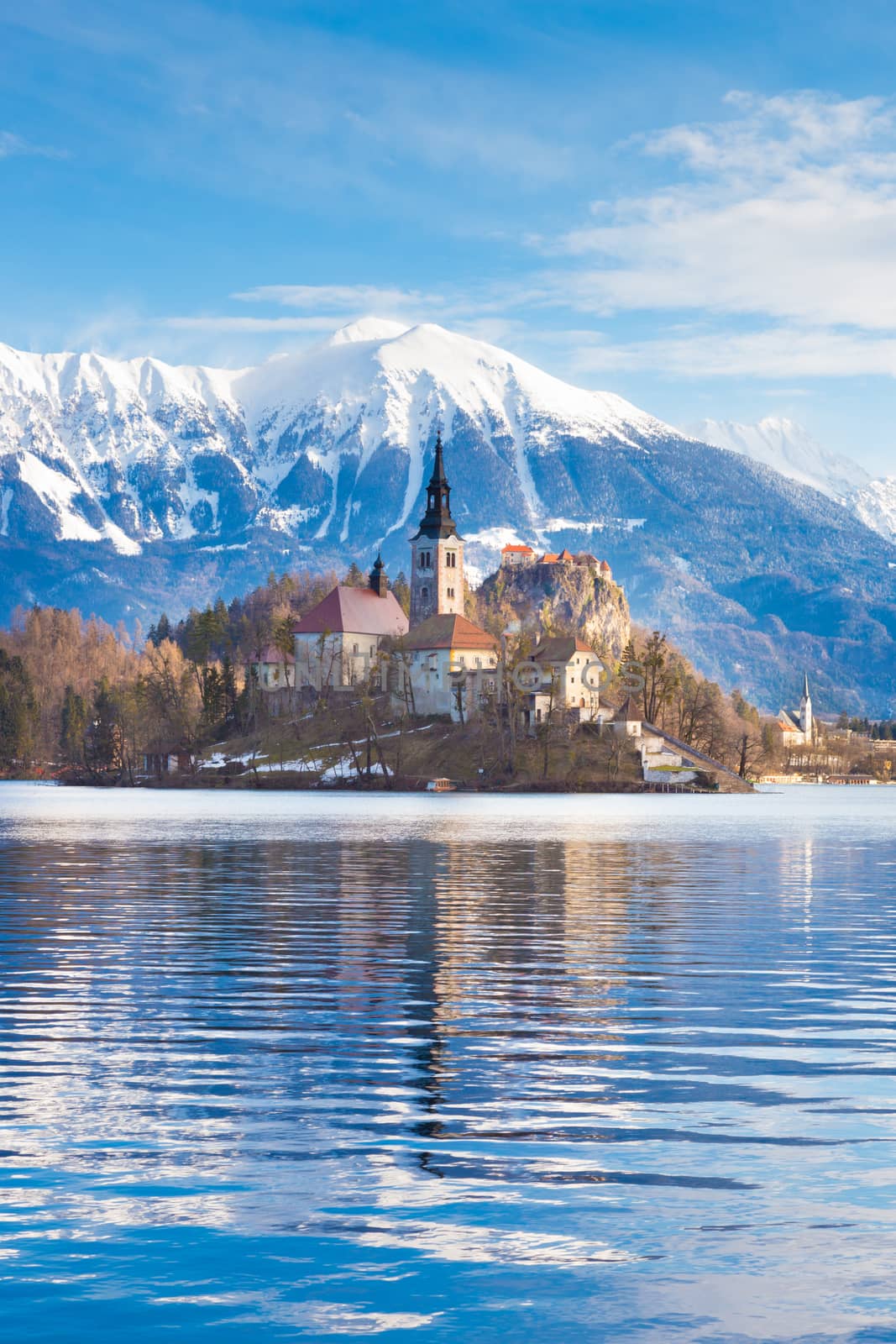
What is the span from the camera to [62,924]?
125 ft

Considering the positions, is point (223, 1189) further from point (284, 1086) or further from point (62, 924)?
point (62, 924)

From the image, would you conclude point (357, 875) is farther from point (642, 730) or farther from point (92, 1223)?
point (642, 730)

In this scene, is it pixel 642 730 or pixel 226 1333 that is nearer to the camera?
pixel 226 1333

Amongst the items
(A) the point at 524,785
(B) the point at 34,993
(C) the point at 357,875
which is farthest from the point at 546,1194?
(A) the point at 524,785

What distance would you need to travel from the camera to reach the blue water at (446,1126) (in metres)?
11.3

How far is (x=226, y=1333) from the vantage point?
35.0 ft

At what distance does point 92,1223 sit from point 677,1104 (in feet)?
23.6

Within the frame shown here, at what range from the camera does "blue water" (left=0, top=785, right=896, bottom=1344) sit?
11.3m

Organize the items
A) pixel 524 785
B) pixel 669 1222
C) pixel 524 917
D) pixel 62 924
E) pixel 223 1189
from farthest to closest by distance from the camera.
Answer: pixel 524 785 → pixel 524 917 → pixel 62 924 → pixel 223 1189 → pixel 669 1222

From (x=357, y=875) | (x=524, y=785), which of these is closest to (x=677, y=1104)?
(x=357, y=875)

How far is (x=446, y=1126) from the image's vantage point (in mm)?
16219

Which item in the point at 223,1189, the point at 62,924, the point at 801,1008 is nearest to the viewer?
the point at 223,1189

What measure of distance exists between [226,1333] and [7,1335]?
1.54 metres

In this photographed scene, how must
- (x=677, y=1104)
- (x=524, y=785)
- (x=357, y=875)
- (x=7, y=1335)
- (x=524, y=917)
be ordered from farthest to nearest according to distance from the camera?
(x=524, y=785), (x=357, y=875), (x=524, y=917), (x=677, y=1104), (x=7, y=1335)
